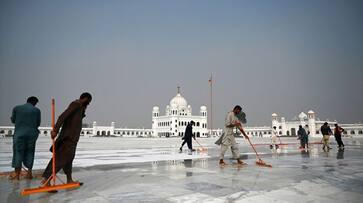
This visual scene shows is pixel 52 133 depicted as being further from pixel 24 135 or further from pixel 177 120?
pixel 177 120

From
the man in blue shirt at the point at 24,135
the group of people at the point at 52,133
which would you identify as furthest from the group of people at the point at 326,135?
the man in blue shirt at the point at 24,135

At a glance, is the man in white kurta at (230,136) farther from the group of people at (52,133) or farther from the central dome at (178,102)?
the central dome at (178,102)

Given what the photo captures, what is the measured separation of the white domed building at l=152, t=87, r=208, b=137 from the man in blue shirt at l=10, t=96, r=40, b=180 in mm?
85903

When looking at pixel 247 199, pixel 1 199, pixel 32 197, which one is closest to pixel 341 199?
pixel 247 199

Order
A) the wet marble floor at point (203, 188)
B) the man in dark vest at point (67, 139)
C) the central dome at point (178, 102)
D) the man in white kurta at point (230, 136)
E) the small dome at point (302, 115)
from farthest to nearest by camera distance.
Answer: the central dome at point (178, 102), the small dome at point (302, 115), the man in white kurta at point (230, 136), the man in dark vest at point (67, 139), the wet marble floor at point (203, 188)

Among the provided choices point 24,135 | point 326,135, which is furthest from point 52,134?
point 326,135

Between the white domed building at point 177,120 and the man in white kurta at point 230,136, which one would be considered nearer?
the man in white kurta at point 230,136

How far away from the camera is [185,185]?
4.40 metres

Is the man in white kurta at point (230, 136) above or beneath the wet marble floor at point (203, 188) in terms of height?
above

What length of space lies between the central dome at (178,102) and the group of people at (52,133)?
93249mm

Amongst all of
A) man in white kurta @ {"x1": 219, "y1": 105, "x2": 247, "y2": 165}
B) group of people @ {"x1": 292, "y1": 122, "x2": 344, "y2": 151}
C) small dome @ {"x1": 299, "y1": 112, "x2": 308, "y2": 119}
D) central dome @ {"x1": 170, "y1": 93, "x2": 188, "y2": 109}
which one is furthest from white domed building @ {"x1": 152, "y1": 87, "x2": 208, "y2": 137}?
man in white kurta @ {"x1": 219, "y1": 105, "x2": 247, "y2": 165}

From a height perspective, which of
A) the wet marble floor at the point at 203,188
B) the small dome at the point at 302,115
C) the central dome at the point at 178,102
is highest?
the central dome at the point at 178,102

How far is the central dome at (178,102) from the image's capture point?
100 meters

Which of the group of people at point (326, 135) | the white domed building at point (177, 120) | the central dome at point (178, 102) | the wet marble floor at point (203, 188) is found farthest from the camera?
the central dome at point (178, 102)
